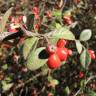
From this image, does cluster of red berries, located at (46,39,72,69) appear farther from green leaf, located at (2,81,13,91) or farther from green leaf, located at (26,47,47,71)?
green leaf, located at (2,81,13,91)

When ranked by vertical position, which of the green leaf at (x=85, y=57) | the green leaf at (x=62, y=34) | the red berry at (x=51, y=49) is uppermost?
the green leaf at (x=62, y=34)

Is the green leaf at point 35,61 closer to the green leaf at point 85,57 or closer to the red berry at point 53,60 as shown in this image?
the red berry at point 53,60

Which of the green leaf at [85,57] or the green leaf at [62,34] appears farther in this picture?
the green leaf at [85,57]

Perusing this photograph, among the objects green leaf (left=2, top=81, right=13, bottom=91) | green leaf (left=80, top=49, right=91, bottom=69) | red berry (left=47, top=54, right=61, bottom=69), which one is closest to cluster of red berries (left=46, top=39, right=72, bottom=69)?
red berry (left=47, top=54, right=61, bottom=69)

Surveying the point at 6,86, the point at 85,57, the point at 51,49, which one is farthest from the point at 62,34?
the point at 6,86

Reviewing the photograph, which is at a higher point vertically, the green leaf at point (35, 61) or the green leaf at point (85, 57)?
the green leaf at point (35, 61)

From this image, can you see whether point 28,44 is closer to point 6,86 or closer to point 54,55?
point 54,55

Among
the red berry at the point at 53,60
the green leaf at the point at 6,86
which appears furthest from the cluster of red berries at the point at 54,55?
the green leaf at the point at 6,86

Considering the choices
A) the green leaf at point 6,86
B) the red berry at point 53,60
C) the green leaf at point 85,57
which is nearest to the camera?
the red berry at point 53,60

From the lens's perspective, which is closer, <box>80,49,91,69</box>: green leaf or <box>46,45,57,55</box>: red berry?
<box>46,45,57,55</box>: red berry

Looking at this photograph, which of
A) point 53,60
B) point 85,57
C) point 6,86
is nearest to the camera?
point 53,60

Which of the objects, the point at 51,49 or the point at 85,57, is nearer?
the point at 51,49

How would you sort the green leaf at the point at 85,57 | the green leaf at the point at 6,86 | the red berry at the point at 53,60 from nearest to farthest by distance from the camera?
the red berry at the point at 53,60 < the green leaf at the point at 85,57 < the green leaf at the point at 6,86

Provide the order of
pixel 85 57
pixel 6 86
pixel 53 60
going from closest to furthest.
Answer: pixel 53 60
pixel 85 57
pixel 6 86
